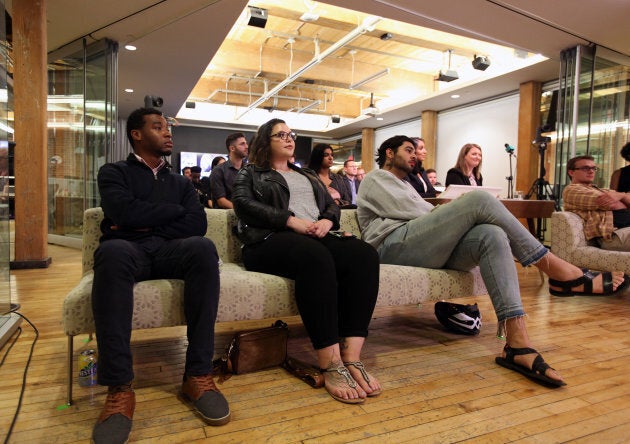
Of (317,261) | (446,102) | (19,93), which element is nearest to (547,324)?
(317,261)

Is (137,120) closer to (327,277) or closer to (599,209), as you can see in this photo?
(327,277)

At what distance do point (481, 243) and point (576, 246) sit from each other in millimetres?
1826

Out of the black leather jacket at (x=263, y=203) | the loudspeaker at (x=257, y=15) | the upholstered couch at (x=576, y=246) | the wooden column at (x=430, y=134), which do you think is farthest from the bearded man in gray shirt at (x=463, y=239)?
the wooden column at (x=430, y=134)

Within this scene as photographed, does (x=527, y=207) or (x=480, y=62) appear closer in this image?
(x=527, y=207)

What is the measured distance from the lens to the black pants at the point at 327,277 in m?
1.61

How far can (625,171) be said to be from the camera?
3.69 meters

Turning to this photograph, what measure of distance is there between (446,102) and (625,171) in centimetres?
557

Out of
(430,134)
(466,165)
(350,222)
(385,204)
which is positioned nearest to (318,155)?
(466,165)

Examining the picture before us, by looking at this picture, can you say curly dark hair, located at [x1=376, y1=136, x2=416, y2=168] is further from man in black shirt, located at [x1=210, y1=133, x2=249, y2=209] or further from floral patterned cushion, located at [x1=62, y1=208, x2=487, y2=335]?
man in black shirt, located at [x1=210, y1=133, x2=249, y2=209]

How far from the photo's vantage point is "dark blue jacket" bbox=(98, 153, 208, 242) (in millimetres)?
1633

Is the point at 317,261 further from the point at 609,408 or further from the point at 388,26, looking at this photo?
the point at 388,26

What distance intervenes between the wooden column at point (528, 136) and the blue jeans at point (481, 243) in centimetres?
590

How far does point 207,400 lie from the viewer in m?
1.40

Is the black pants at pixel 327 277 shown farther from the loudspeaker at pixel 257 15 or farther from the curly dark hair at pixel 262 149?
the loudspeaker at pixel 257 15
